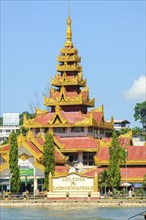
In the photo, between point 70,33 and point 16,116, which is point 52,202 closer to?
point 70,33

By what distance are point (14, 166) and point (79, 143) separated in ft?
45.4

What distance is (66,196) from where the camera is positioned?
8844 cm

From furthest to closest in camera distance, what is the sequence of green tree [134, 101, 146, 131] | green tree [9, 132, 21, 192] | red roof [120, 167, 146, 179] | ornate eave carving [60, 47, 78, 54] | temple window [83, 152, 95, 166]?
green tree [134, 101, 146, 131]
ornate eave carving [60, 47, 78, 54]
temple window [83, 152, 95, 166]
red roof [120, 167, 146, 179]
green tree [9, 132, 21, 192]

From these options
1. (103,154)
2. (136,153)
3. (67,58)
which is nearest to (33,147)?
(103,154)

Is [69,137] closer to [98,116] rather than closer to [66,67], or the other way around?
[98,116]

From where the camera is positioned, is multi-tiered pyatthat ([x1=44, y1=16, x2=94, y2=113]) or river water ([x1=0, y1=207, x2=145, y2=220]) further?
multi-tiered pyatthat ([x1=44, y1=16, x2=94, y2=113])

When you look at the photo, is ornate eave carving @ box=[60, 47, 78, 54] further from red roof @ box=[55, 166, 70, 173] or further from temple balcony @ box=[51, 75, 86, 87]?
red roof @ box=[55, 166, 70, 173]

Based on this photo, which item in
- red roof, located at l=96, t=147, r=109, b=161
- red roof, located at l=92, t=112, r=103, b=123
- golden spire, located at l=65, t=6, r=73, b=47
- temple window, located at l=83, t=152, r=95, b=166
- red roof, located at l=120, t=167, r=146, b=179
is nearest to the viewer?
red roof, located at l=120, t=167, r=146, b=179

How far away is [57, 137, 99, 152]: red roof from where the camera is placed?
10394 cm

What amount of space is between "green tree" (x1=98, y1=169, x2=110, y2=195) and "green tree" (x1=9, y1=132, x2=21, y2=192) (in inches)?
288

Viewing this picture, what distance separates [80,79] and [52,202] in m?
28.5

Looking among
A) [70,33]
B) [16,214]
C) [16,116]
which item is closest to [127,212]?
[16,214]

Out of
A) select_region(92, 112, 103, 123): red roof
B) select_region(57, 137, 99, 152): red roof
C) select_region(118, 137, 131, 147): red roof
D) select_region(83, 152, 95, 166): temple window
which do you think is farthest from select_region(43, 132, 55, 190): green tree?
select_region(92, 112, 103, 123): red roof

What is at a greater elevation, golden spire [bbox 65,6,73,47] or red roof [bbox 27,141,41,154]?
golden spire [bbox 65,6,73,47]
